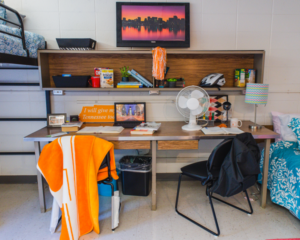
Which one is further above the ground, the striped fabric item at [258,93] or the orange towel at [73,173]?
the striped fabric item at [258,93]

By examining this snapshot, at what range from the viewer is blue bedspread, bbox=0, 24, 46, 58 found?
6.41 feet

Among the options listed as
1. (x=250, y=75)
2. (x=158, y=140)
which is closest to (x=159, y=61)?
(x=158, y=140)

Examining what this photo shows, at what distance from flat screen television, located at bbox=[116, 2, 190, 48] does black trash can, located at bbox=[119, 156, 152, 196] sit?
137 centimetres

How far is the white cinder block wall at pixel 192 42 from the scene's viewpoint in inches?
103

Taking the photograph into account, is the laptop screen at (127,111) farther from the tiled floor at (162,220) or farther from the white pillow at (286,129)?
the white pillow at (286,129)

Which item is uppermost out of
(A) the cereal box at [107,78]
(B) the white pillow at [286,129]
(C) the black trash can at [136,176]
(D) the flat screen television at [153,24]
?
(D) the flat screen television at [153,24]

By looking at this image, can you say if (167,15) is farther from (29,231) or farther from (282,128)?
(29,231)

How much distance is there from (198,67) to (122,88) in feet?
Result: 3.18

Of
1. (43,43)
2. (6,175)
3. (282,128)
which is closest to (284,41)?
(282,128)

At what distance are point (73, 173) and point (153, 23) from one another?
1.85 metres

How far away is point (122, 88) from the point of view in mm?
2516

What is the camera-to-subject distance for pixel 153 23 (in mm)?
2596

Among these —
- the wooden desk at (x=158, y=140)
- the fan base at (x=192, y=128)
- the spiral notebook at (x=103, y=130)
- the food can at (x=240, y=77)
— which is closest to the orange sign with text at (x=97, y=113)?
the spiral notebook at (x=103, y=130)

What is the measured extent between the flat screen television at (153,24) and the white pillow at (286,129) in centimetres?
142
